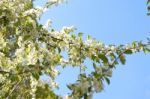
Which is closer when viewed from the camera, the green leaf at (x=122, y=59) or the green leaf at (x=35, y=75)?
the green leaf at (x=122, y=59)

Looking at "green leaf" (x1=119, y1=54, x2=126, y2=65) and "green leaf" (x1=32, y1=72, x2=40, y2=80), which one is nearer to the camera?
"green leaf" (x1=119, y1=54, x2=126, y2=65)

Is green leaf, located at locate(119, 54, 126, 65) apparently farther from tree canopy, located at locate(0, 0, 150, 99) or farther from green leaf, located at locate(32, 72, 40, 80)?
green leaf, located at locate(32, 72, 40, 80)

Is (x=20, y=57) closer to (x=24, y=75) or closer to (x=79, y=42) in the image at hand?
(x=24, y=75)

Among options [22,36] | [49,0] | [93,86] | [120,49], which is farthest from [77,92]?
[49,0]

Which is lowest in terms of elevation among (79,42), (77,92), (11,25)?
(77,92)

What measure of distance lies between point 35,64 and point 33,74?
17 centimetres

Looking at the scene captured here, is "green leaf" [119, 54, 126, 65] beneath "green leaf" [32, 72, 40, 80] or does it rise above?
above

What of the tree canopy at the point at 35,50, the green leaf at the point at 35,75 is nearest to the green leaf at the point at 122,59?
the tree canopy at the point at 35,50

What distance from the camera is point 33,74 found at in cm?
552

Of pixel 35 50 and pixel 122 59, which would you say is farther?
pixel 35 50

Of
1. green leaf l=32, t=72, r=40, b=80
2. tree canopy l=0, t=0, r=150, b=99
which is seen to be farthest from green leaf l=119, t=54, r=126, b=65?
green leaf l=32, t=72, r=40, b=80

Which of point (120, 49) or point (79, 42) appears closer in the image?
point (120, 49)

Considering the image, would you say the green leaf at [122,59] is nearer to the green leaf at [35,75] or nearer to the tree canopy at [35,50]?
the tree canopy at [35,50]

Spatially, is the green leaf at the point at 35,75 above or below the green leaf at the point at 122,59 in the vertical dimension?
below
